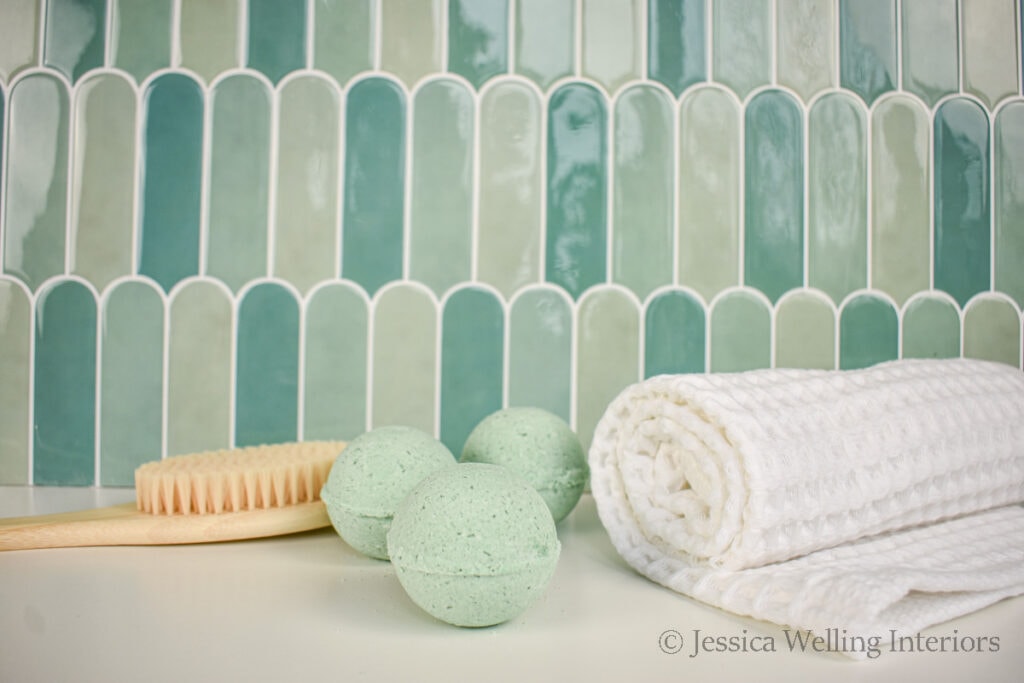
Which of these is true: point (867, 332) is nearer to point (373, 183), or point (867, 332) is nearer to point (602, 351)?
point (602, 351)

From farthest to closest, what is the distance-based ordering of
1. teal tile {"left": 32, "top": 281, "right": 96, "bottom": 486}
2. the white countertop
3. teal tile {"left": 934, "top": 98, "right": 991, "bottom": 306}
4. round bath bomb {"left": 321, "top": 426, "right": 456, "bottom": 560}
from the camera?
teal tile {"left": 934, "top": 98, "right": 991, "bottom": 306} < teal tile {"left": 32, "top": 281, "right": 96, "bottom": 486} < round bath bomb {"left": 321, "top": 426, "right": 456, "bottom": 560} < the white countertop

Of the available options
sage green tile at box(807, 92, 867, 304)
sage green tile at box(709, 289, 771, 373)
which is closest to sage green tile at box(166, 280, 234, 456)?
sage green tile at box(709, 289, 771, 373)

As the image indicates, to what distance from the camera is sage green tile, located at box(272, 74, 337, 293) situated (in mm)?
Result: 701

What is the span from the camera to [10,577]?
1.47ft

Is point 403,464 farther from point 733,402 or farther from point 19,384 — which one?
point 19,384

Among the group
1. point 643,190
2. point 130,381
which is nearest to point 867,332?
point 643,190

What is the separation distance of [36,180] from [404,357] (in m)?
0.38

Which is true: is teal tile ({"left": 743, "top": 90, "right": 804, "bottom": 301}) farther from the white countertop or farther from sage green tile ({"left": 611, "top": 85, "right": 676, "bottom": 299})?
the white countertop

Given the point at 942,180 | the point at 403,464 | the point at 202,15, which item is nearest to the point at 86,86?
the point at 202,15

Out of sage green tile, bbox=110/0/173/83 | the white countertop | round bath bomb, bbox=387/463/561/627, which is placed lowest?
the white countertop

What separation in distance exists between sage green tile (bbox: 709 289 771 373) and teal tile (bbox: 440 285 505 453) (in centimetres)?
22

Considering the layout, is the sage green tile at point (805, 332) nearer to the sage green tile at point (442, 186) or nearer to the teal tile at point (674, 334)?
the teal tile at point (674, 334)

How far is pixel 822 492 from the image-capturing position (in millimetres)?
425

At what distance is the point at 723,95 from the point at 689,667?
583 mm
